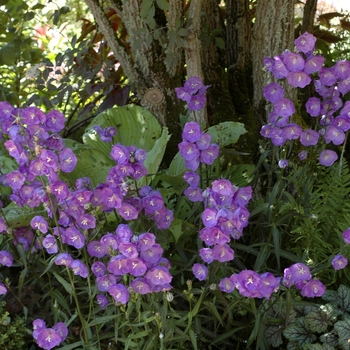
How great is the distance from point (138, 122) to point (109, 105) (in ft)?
1.37

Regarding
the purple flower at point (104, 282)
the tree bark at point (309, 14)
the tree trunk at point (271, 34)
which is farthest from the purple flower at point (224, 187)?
the tree bark at point (309, 14)

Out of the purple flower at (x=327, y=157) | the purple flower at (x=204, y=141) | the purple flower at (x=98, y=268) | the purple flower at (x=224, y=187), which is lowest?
the purple flower at (x=327, y=157)

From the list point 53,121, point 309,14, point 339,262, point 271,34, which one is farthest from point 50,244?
point 309,14

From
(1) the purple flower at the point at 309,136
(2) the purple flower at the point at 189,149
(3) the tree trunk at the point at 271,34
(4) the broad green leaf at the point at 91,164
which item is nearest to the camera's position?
(2) the purple flower at the point at 189,149

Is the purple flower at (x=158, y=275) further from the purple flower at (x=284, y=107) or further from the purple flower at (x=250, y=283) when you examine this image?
the purple flower at (x=284, y=107)

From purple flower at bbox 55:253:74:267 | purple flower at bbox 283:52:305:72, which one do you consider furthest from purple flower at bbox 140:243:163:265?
purple flower at bbox 283:52:305:72

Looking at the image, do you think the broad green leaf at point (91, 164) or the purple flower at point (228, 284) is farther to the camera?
the broad green leaf at point (91, 164)

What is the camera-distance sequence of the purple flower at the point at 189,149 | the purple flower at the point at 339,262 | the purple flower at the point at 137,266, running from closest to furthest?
the purple flower at the point at 137,266 < the purple flower at the point at 339,262 < the purple flower at the point at 189,149

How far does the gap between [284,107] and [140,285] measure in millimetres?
773

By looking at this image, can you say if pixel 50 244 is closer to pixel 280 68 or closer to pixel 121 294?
pixel 121 294

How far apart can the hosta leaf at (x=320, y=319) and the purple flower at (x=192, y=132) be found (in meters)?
0.70

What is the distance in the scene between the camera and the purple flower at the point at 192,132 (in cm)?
174

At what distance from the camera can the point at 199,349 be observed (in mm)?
1991

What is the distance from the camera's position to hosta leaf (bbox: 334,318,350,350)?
6.19ft
